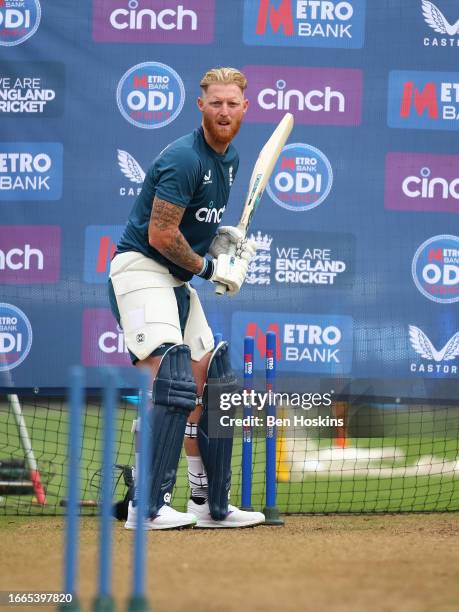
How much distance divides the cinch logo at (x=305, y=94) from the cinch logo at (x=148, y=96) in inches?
20.9

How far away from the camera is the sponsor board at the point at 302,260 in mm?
7941

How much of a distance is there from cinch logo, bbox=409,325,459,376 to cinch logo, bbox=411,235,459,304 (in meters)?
0.27

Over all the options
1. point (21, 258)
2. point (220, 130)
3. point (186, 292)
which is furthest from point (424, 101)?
point (21, 258)

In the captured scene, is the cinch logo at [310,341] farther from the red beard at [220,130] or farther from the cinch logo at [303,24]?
the red beard at [220,130]

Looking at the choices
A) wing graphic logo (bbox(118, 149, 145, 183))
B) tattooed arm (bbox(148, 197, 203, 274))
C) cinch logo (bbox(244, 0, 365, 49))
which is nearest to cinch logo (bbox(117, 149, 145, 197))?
wing graphic logo (bbox(118, 149, 145, 183))

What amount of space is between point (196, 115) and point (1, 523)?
3.20 m

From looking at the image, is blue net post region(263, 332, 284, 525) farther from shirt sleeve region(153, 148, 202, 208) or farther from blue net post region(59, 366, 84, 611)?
blue net post region(59, 366, 84, 611)

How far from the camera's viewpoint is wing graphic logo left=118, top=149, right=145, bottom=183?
802 cm

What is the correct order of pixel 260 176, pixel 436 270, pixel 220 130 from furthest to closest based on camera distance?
pixel 436 270 → pixel 260 176 → pixel 220 130

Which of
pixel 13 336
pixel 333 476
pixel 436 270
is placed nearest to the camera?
pixel 13 336

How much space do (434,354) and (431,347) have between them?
0.17ft

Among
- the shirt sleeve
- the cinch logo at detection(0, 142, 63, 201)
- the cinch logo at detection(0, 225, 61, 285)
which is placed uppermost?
the cinch logo at detection(0, 142, 63, 201)

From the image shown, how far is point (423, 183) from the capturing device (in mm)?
8008

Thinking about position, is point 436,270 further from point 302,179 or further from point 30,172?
point 30,172
